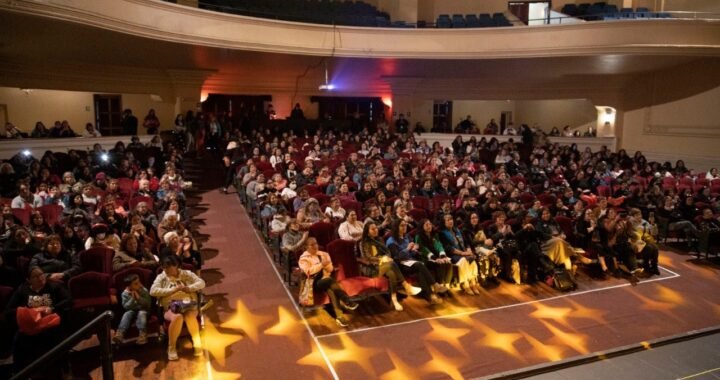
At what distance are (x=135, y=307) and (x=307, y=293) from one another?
163 cm

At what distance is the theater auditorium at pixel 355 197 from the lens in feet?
15.0

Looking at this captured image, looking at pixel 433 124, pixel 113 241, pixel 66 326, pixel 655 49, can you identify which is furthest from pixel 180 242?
pixel 433 124

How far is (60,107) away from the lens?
44.7 feet

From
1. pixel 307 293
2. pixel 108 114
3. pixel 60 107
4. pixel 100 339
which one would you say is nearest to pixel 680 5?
pixel 307 293

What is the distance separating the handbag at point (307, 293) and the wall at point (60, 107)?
36.6 ft

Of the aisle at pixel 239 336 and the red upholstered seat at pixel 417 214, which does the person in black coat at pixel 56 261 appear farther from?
the red upholstered seat at pixel 417 214

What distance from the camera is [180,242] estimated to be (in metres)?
5.22

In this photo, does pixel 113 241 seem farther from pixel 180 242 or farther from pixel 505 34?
pixel 505 34

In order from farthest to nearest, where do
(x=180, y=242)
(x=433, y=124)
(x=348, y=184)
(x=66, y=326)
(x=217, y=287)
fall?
1. (x=433, y=124)
2. (x=348, y=184)
3. (x=217, y=287)
4. (x=180, y=242)
5. (x=66, y=326)

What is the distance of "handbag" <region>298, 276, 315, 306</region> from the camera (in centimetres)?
521

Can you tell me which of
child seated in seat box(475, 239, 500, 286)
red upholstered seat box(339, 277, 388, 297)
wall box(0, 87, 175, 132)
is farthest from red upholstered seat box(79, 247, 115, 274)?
wall box(0, 87, 175, 132)

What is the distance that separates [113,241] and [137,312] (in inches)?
43.5

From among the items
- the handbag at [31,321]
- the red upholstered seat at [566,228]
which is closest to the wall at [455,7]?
the red upholstered seat at [566,228]

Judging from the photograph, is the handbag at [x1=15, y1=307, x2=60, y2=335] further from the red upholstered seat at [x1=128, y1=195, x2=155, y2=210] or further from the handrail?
the red upholstered seat at [x1=128, y1=195, x2=155, y2=210]
